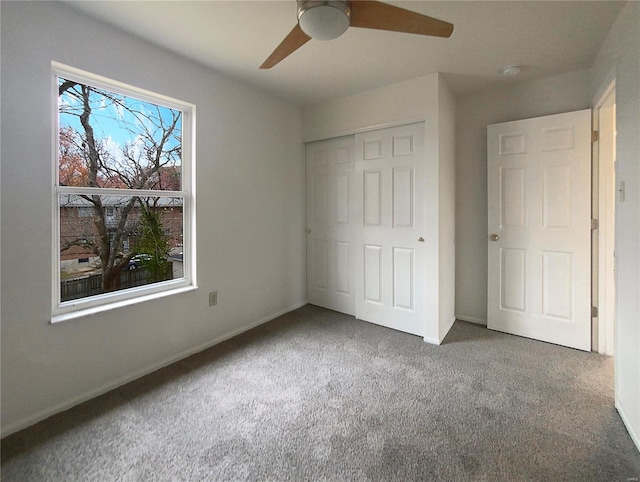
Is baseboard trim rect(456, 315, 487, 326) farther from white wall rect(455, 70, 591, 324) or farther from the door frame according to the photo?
the door frame

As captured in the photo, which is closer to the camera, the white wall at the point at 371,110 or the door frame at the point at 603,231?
the door frame at the point at 603,231

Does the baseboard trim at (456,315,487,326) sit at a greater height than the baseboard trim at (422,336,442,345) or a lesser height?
greater

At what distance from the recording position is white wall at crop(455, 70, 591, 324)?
2.93m

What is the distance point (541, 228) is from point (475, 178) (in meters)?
0.77

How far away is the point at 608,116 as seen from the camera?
246 cm

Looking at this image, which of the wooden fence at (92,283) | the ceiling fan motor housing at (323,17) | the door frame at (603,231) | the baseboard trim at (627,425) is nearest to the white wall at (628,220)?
the baseboard trim at (627,425)

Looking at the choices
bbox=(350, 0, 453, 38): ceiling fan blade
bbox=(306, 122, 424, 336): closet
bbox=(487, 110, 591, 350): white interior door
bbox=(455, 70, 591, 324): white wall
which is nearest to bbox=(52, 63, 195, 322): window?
bbox=(306, 122, 424, 336): closet

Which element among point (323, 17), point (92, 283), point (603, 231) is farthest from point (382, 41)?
point (92, 283)

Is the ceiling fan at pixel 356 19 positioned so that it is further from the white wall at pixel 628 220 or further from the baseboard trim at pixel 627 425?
the baseboard trim at pixel 627 425

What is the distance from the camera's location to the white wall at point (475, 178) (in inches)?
115

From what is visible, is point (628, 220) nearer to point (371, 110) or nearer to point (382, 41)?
point (382, 41)

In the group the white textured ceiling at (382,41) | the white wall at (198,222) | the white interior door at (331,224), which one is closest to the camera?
the white wall at (198,222)

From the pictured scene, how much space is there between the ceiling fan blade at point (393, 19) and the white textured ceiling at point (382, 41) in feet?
1.52

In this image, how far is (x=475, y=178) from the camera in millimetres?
3156
